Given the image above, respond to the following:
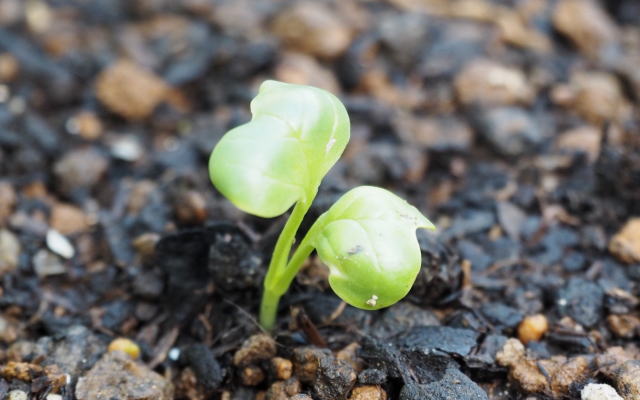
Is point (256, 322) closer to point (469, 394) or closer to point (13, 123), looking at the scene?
point (469, 394)

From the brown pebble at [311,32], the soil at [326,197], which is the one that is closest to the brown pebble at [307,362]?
the soil at [326,197]

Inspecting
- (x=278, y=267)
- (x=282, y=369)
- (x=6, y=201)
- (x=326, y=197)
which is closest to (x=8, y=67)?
(x=6, y=201)

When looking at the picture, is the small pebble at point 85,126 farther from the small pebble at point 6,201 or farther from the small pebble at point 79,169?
the small pebble at point 6,201

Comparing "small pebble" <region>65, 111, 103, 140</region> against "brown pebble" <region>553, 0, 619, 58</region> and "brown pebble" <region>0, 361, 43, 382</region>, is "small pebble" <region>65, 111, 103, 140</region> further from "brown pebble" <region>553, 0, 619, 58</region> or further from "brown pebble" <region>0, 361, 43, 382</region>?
"brown pebble" <region>553, 0, 619, 58</region>

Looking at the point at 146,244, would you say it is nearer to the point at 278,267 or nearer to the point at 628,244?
the point at 278,267

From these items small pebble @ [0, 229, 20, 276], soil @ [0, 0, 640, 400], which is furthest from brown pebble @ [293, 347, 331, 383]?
small pebble @ [0, 229, 20, 276]

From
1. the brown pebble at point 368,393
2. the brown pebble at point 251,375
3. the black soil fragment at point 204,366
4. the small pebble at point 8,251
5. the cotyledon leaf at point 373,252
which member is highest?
the cotyledon leaf at point 373,252
